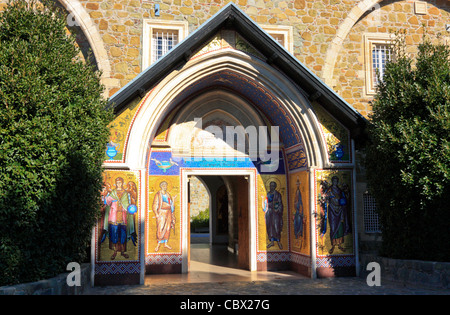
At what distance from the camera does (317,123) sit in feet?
32.8

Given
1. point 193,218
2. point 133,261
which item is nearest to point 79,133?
point 133,261

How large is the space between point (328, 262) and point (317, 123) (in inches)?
129

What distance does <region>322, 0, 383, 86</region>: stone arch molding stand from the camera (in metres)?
13.0

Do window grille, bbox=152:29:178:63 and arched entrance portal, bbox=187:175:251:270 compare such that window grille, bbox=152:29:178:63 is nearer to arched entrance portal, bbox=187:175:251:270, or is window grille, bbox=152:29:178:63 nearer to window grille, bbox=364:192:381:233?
arched entrance portal, bbox=187:175:251:270

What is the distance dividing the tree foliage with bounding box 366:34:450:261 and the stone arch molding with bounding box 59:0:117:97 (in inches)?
286

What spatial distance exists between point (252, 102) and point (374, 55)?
4.92m

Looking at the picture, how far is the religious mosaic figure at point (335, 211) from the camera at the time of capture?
9922 mm

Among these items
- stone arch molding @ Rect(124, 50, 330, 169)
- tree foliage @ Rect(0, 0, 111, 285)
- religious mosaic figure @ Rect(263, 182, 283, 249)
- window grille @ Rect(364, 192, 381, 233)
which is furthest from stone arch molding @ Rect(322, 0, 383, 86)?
tree foliage @ Rect(0, 0, 111, 285)

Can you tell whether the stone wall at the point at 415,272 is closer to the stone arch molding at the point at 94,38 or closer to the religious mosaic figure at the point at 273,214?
the religious mosaic figure at the point at 273,214

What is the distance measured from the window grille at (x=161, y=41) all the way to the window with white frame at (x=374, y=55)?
6.03m

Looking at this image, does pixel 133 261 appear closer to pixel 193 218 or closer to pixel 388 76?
pixel 388 76

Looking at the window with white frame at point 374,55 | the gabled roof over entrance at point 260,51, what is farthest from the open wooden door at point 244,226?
the window with white frame at point 374,55

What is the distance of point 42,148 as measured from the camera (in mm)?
6598

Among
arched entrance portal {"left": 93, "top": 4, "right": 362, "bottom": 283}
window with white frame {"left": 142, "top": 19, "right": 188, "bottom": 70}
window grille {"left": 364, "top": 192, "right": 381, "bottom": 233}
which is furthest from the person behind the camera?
window grille {"left": 364, "top": 192, "right": 381, "bottom": 233}
